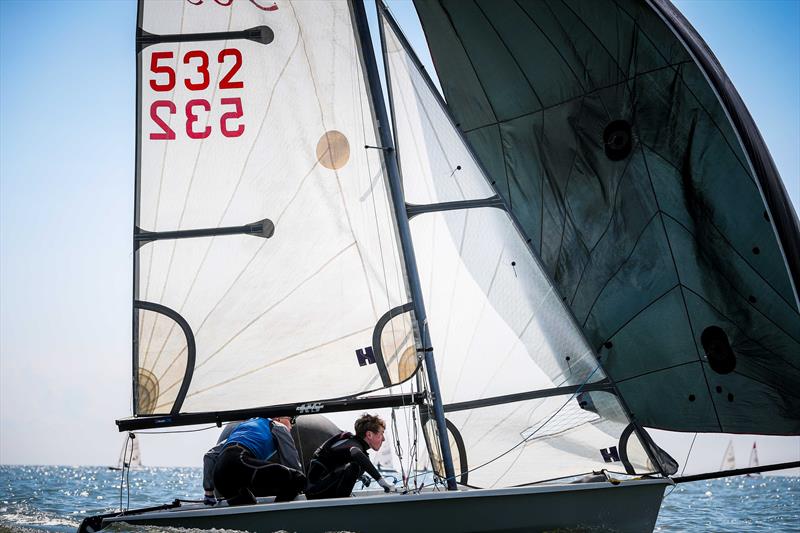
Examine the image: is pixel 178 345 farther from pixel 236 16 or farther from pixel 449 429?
pixel 236 16

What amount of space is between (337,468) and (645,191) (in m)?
4.37

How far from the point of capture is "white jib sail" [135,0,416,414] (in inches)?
250

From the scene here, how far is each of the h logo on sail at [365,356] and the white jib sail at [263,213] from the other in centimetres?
1

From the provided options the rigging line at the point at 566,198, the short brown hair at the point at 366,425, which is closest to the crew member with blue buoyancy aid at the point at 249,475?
the short brown hair at the point at 366,425

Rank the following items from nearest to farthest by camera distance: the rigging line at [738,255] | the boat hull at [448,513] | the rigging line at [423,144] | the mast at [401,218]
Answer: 1. the boat hull at [448,513]
2. the mast at [401,218]
3. the rigging line at [738,255]
4. the rigging line at [423,144]

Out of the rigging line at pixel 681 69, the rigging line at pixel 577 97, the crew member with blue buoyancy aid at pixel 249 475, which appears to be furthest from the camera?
the rigging line at pixel 577 97

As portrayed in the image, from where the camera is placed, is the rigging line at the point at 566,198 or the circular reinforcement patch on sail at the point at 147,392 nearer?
the circular reinforcement patch on sail at the point at 147,392

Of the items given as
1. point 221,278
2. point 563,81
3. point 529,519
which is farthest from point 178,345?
point 563,81

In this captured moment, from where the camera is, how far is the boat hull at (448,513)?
4867 millimetres

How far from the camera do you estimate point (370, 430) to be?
574 centimetres

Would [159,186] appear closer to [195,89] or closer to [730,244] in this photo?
[195,89]

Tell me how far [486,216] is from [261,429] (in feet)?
8.23

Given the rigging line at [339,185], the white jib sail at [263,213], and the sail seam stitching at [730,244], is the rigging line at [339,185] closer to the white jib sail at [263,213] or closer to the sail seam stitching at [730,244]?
the white jib sail at [263,213]

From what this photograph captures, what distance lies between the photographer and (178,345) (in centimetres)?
638
